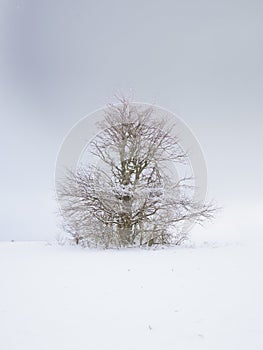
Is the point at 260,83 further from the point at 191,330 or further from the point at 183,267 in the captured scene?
the point at 191,330

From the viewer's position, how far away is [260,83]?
8164 mm

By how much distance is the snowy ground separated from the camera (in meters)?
1.89

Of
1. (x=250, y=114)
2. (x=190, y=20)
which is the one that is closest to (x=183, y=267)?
(x=250, y=114)

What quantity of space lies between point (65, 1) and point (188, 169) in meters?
6.64

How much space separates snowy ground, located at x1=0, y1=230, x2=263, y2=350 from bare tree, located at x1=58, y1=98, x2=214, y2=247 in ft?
10.0

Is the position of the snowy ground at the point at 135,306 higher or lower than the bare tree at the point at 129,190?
lower

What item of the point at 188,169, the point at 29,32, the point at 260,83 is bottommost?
the point at 188,169

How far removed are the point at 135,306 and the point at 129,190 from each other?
4736mm

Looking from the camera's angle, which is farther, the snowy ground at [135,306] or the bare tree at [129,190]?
the bare tree at [129,190]

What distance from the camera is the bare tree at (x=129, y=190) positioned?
7.17 metres

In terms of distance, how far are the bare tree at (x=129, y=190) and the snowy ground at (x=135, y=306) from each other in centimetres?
306

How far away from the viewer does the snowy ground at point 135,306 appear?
1.89 m

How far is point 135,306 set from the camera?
8.16ft

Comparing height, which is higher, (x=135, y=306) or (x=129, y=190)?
(x=129, y=190)
